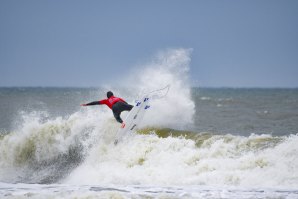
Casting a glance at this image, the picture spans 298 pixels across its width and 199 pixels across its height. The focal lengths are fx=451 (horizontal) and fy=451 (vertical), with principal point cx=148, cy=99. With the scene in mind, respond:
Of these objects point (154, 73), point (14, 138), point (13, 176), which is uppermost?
point (154, 73)

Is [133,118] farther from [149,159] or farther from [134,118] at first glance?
[149,159]

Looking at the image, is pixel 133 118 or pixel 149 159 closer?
pixel 149 159

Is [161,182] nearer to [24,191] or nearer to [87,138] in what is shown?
[24,191]

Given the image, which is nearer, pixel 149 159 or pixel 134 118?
pixel 149 159

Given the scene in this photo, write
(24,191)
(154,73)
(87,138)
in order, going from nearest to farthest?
(24,191), (87,138), (154,73)

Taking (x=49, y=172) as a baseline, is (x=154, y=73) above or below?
above

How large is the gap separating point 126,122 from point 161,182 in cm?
376

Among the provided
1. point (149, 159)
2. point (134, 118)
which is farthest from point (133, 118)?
point (149, 159)

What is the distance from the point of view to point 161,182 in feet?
31.0

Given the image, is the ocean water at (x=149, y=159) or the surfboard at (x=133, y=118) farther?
the surfboard at (x=133, y=118)

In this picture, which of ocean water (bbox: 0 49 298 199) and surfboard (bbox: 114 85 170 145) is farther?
surfboard (bbox: 114 85 170 145)

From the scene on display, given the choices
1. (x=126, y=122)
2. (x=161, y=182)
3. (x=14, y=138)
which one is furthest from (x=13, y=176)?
(x=161, y=182)

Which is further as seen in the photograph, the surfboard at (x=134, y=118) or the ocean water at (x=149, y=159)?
the surfboard at (x=134, y=118)

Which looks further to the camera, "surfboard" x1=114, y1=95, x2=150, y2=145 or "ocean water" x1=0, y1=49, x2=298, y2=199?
"surfboard" x1=114, y1=95, x2=150, y2=145
